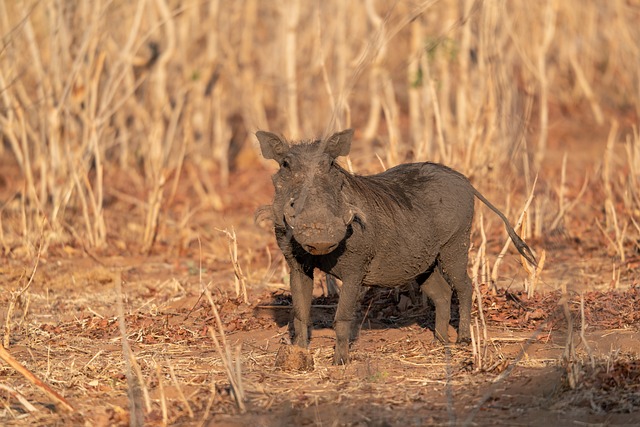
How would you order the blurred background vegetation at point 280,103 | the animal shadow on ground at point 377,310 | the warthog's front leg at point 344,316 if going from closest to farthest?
the warthog's front leg at point 344,316, the animal shadow on ground at point 377,310, the blurred background vegetation at point 280,103

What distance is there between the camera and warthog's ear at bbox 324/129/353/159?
536 cm

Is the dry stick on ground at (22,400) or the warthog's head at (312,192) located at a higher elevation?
the warthog's head at (312,192)

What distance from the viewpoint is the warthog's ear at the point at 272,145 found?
536 centimetres

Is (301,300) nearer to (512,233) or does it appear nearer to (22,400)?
(512,233)

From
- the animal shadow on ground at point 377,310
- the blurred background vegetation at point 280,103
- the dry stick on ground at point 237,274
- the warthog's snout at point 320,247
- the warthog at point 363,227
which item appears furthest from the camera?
the blurred background vegetation at point 280,103

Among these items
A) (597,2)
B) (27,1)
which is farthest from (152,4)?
(597,2)

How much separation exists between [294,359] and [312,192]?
0.94 meters

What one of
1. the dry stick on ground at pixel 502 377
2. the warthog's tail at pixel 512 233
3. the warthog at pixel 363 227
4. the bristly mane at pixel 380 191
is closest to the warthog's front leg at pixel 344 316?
the warthog at pixel 363 227

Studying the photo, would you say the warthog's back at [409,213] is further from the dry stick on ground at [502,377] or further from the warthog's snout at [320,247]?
the dry stick on ground at [502,377]

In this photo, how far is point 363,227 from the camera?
5527 mm

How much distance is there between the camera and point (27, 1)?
10.8m

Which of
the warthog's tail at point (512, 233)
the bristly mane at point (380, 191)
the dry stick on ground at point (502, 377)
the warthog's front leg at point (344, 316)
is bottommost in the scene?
the dry stick on ground at point (502, 377)

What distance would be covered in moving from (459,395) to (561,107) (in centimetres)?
1316

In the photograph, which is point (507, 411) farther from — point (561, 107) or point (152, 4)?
point (561, 107)
